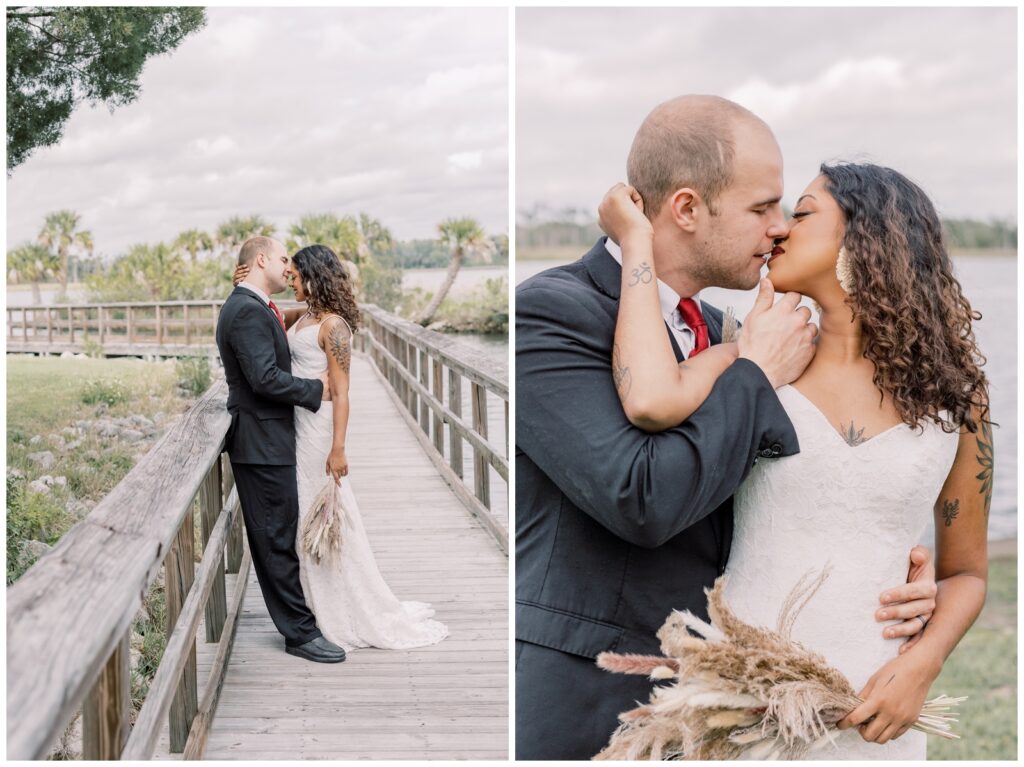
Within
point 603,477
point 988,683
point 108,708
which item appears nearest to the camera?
point 603,477

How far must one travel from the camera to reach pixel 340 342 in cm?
273

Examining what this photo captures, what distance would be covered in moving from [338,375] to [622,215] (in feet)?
4.54

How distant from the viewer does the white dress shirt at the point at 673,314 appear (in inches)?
65.0

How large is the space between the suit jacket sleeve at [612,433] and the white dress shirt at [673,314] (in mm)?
124

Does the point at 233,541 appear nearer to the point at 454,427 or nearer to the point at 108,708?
the point at 454,427

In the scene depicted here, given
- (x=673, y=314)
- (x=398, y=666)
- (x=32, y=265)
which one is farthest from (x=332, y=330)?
(x=673, y=314)

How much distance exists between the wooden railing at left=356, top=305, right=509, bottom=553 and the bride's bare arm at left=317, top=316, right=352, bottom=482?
324mm

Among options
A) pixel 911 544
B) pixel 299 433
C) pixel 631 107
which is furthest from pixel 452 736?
pixel 631 107

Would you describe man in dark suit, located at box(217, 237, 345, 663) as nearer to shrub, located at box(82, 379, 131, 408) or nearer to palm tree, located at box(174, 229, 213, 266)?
palm tree, located at box(174, 229, 213, 266)

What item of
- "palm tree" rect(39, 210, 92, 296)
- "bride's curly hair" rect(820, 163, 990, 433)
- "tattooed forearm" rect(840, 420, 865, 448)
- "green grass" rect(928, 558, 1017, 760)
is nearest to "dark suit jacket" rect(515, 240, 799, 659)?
"tattooed forearm" rect(840, 420, 865, 448)

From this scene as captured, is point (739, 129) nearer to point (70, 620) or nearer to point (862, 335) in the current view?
point (862, 335)

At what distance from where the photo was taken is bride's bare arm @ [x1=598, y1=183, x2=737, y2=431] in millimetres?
1462

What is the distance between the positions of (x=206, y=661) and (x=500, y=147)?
62.9 inches

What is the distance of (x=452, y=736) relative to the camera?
8.13ft
